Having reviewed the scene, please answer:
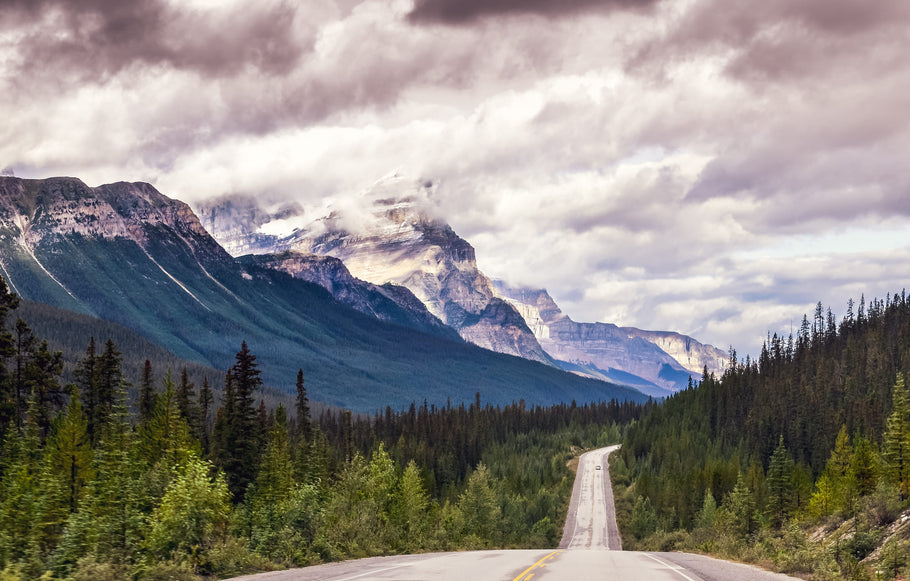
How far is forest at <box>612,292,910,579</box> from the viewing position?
45.5 meters

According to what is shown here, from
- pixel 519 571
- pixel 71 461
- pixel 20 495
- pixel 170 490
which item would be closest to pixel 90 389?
pixel 71 461

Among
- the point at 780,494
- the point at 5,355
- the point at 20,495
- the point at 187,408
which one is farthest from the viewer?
the point at 780,494

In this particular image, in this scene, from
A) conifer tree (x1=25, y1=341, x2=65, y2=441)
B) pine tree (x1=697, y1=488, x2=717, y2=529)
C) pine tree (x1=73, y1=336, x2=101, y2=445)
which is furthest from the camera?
pine tree (x1=697, y1=488, x2=717, y2=529)

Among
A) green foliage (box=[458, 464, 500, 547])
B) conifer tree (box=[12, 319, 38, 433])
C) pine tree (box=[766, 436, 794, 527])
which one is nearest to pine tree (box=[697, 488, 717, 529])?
pine tree (box=[766, 436, 794, 527])

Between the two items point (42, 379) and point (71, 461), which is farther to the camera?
point (42, 379)

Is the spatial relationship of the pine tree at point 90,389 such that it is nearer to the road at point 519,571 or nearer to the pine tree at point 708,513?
the road at point 519,571

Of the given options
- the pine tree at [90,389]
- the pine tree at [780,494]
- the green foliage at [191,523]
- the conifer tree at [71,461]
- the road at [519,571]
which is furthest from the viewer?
the pine tree at [780,494]

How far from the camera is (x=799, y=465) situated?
123m

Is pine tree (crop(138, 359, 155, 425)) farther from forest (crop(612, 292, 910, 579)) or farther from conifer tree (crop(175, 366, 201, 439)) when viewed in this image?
forest (crop(612, 292, 910, 579))

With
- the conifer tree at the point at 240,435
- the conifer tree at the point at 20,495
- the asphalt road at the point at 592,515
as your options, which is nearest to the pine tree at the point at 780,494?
the asphalt road at the point at 592,515

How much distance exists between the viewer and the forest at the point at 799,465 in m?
45.5

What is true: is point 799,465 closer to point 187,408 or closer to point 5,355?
point 187,408

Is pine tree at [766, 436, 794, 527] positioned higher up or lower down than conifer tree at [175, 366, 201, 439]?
lower down

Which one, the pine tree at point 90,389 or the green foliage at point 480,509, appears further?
the green foliage at point 480,509
